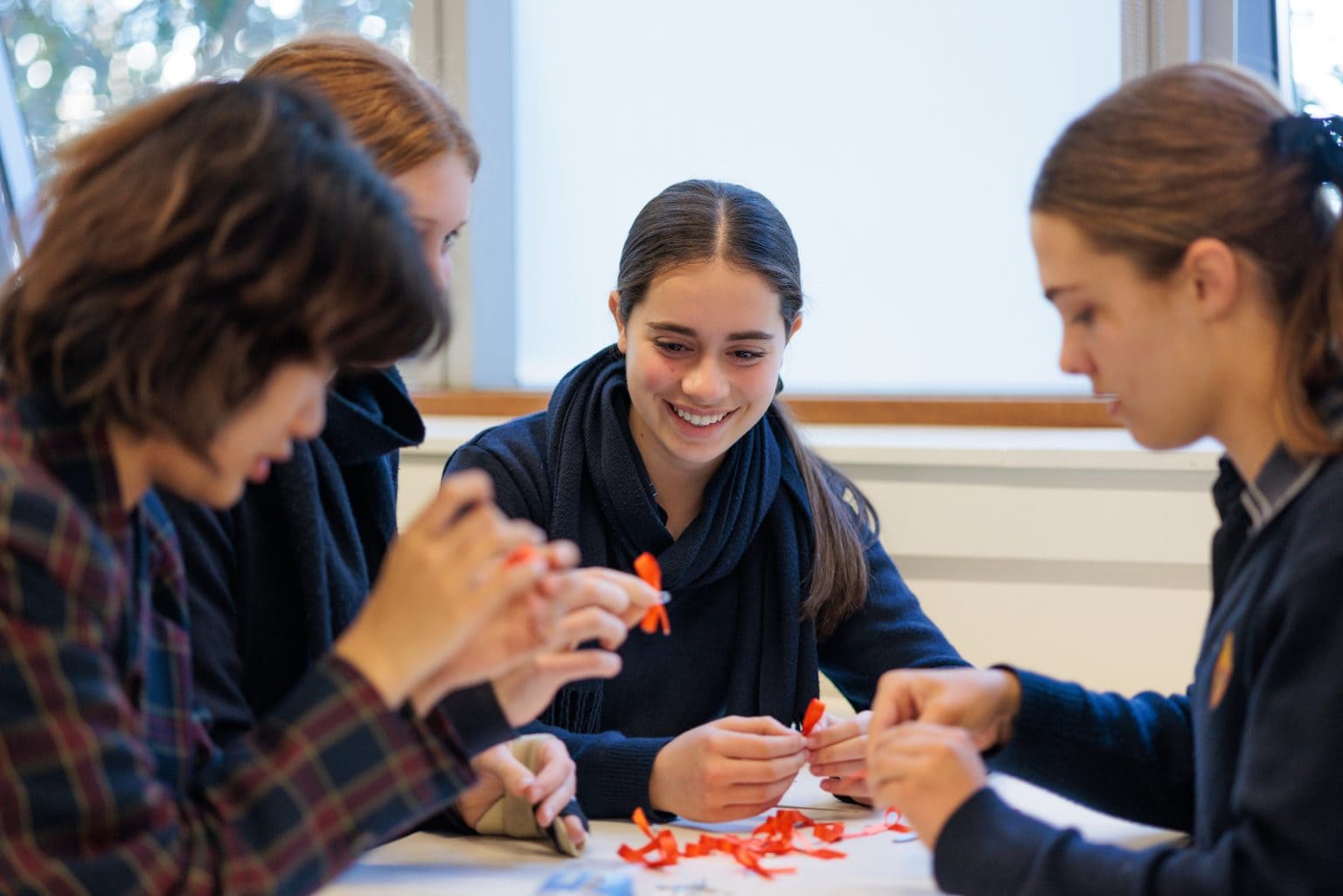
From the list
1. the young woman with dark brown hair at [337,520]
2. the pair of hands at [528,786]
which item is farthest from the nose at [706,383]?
the pair of hands at [528,786]

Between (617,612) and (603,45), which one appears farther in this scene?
(603,45)

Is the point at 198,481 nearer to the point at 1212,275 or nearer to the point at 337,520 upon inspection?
the point at 337,520

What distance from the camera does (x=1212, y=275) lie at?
109cm

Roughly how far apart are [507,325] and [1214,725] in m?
2.31

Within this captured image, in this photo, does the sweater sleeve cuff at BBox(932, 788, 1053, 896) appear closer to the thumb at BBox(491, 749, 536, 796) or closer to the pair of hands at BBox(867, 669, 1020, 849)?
the pair of hands at BBox(867, 669, 1020, 849)

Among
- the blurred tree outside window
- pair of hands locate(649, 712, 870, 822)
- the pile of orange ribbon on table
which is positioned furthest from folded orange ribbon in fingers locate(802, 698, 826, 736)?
the blurred tree outside window

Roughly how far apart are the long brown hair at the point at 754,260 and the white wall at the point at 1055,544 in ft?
2.08

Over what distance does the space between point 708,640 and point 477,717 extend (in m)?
0.82

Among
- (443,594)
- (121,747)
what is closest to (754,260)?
(443,594)

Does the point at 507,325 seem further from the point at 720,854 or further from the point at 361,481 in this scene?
the point at 720,854

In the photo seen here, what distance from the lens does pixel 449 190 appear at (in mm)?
1459

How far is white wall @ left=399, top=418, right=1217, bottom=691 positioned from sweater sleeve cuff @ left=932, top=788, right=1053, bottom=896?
1.46 m

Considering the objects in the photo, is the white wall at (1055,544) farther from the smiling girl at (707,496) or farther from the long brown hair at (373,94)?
the long brown hair at (373,94)

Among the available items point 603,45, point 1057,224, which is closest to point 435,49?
point 603,45
